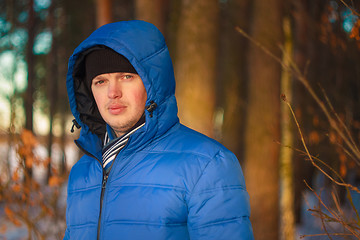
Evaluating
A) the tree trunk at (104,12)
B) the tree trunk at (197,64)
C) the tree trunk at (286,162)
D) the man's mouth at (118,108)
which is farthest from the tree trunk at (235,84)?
the man's mouth at (118,108)

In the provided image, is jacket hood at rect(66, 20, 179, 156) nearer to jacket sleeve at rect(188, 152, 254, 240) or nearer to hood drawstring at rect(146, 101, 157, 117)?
hood drawstring at rect(146, 101, 157, 117)

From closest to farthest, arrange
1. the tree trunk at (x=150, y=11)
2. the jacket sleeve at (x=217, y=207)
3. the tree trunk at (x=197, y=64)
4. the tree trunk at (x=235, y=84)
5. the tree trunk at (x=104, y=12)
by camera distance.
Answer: the jacket sleeve at (x=217, y=207) → the tree trunk at (x=197, y=64) → the tree trunk at (x=150, y=11) → the tree trunk at (x=104, y=12) → the tree trunk at (x=235, y=84)

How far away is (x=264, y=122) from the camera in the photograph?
21.4 feet

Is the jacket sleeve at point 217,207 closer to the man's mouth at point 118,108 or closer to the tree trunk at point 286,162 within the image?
the man's mouth at point 118,108

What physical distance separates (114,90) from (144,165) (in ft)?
1.59

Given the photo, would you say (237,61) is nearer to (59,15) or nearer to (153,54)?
(153,54)

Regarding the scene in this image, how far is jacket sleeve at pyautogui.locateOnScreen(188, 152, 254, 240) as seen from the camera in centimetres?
188

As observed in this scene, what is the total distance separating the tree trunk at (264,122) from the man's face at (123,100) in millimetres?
4464

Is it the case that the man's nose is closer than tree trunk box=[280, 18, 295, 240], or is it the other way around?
the man's nose

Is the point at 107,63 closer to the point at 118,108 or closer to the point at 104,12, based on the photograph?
the point at 118,108

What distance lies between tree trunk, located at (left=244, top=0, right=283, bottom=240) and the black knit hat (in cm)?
449

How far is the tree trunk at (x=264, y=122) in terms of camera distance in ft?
21.3

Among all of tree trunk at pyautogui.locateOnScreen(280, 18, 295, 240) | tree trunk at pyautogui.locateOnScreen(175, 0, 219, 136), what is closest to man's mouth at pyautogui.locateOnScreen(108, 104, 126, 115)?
tree trunk at pyautogui.locateOnScreen(175, 0, 219, 136)

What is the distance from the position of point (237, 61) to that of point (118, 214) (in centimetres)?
834
